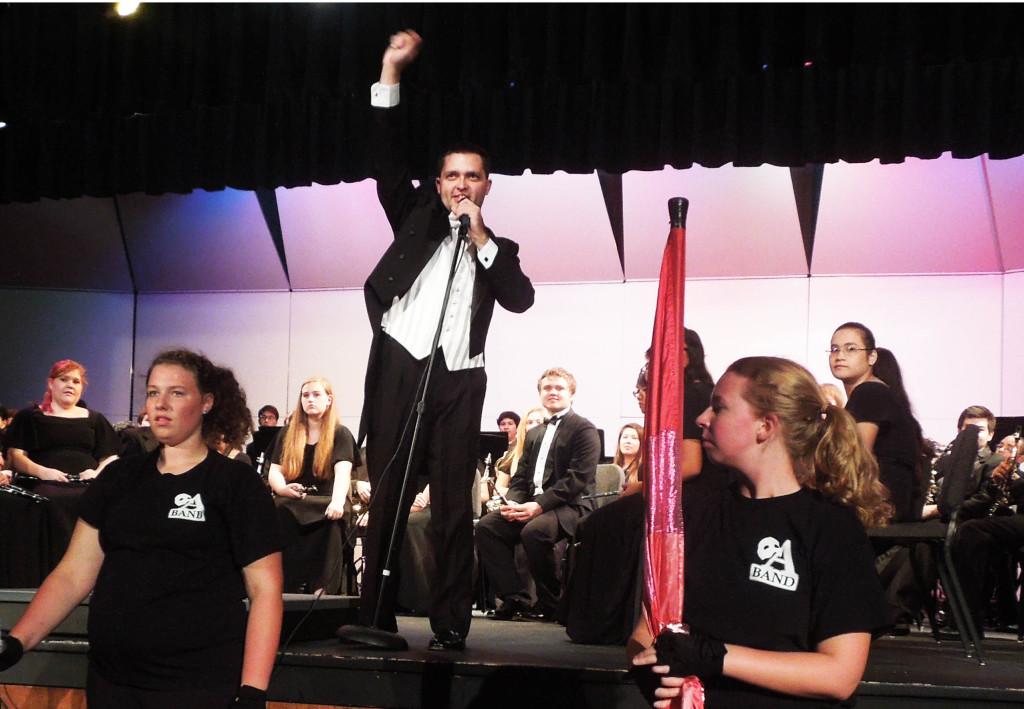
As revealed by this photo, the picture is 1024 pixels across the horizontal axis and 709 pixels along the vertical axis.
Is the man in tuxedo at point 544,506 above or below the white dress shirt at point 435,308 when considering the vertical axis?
below

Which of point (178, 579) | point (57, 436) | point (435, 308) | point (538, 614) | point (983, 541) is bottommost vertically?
point (538, 614)

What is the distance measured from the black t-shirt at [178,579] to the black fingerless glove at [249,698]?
0.38ft

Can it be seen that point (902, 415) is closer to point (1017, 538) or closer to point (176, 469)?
point (1017, 538)

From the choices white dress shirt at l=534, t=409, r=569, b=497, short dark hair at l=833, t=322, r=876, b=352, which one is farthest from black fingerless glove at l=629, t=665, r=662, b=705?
white dress shirt at l=534, t=409, r=569, b=497

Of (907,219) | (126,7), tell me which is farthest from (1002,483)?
(126,7)

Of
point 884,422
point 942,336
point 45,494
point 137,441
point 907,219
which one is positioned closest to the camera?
point 884,422

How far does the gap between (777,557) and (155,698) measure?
4.23 ft

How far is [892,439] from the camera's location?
3893mm

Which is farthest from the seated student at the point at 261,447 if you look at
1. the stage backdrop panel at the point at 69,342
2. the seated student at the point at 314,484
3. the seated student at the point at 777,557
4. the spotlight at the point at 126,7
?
the seated student at the point at 777,557

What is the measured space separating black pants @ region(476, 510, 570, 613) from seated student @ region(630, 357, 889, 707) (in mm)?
3704

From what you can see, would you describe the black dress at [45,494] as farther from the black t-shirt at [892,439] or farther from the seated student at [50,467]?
the black t-shirt at [892,439]

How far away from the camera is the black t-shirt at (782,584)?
5.92ft

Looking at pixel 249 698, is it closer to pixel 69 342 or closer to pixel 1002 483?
pixel 1002 483

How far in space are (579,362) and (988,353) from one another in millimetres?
3126
